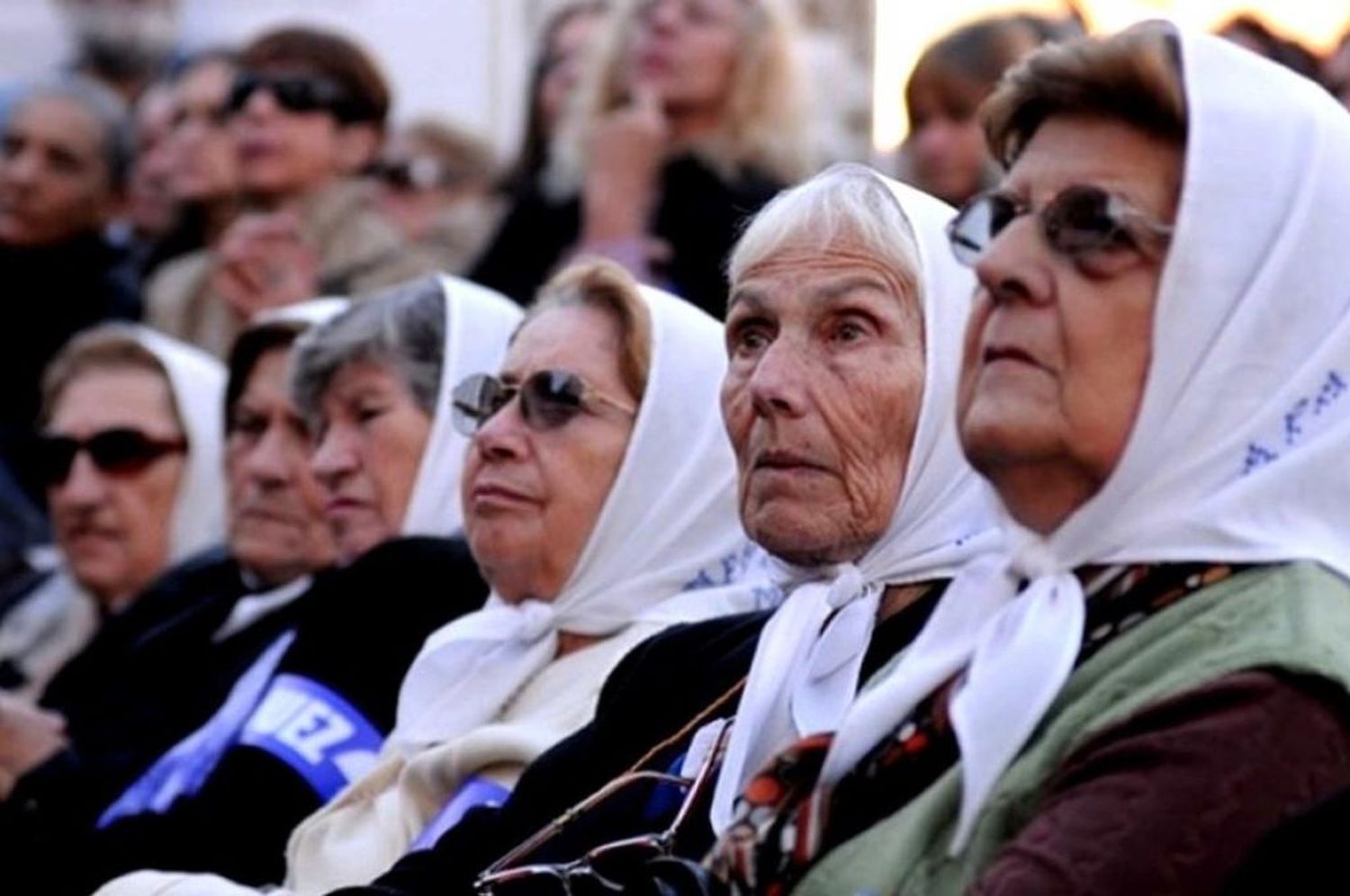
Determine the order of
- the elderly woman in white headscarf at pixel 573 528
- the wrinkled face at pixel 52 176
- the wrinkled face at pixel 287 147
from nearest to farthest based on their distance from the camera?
the elderly woman in white headscarf at pixel 573 528 < the wrinkled face at pixel 287 147 < the wrinkled face at pixel 52 176

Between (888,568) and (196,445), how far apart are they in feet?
14.6

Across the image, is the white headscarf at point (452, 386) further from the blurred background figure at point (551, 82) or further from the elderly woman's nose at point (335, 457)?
the blurred background figure at point (551, 82)

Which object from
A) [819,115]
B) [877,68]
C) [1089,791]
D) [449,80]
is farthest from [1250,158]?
[449,80]

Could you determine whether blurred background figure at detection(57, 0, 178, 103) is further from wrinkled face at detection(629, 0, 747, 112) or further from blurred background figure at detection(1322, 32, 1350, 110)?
blurred background figure at detection(1322, 32, 1350, 110)

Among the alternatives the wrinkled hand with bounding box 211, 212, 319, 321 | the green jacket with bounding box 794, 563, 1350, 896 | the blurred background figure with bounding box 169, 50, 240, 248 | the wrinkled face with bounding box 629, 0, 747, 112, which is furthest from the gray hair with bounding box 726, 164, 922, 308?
the blurred background figure with bounding box 169, 50, 240, 248

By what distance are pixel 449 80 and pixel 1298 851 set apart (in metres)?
10.0

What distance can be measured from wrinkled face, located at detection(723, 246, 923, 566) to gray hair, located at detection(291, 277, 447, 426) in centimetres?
203

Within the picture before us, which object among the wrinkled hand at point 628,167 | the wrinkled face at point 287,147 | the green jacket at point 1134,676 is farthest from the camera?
the wrinkled face at point 287,147

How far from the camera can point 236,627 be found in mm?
8117

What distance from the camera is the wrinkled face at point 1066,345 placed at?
4004mm

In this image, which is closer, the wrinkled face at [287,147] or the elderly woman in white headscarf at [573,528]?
the elderly woman in white headscarf at [573,528]

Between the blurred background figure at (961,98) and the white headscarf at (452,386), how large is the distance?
125 cm

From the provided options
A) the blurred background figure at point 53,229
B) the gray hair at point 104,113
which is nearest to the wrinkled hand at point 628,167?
A: the blurred background figure at point 53,229

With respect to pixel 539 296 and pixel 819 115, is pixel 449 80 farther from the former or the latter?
pixel 539 296
